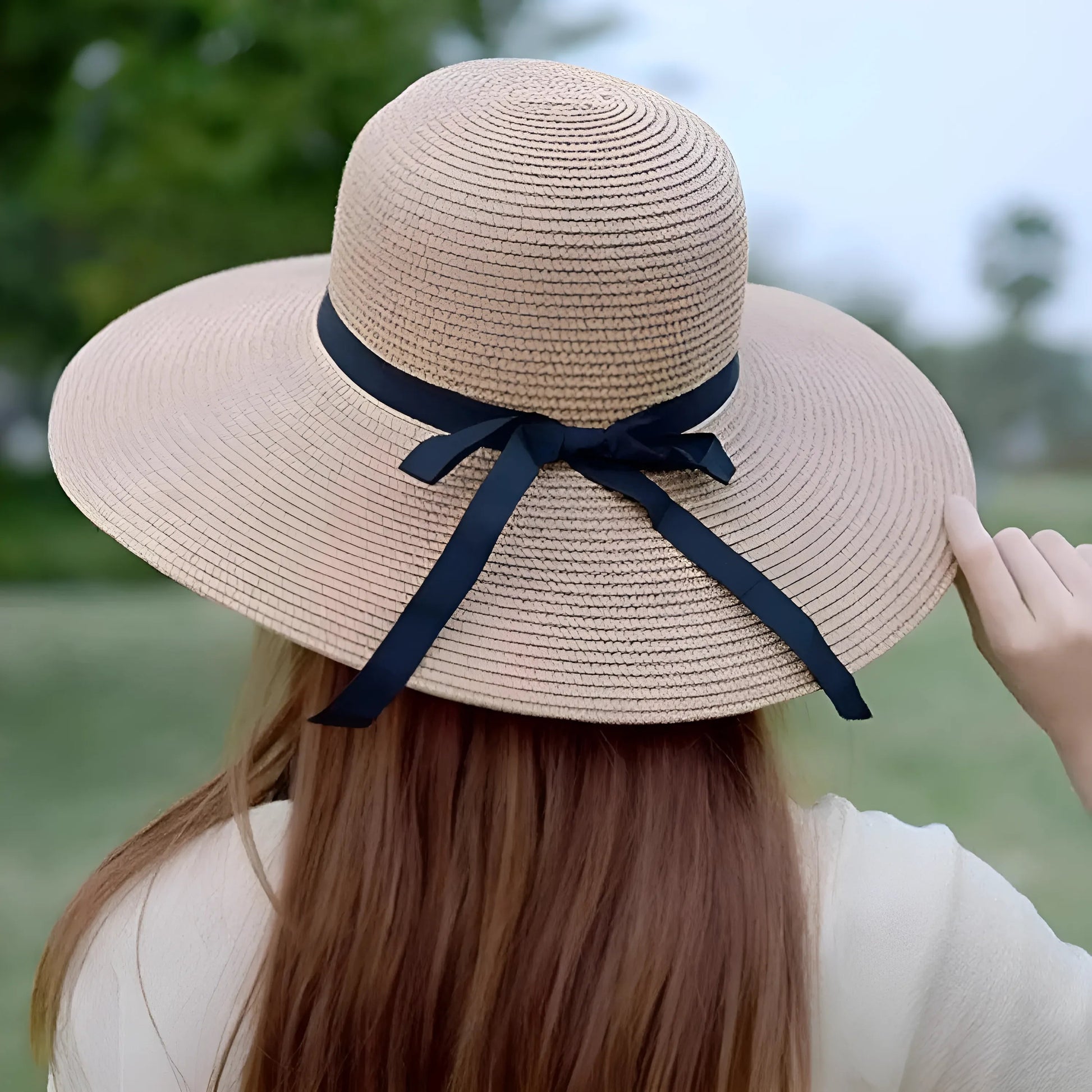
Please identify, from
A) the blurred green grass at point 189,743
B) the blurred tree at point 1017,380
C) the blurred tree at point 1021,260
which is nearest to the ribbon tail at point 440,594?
the blurred green grass at point 189,743

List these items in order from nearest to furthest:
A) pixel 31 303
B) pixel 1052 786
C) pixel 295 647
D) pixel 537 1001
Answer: pixel 537 1001, pixel 295 647, pixel 1052 786, pixel 31 303

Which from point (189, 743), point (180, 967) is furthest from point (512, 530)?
point (189, 743)

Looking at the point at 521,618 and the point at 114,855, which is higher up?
the point at 521,618

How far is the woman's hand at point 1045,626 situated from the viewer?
84 centimetres

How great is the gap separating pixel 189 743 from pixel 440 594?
2121 millimetres

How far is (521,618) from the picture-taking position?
82 centimetres

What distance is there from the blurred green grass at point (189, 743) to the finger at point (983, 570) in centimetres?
114

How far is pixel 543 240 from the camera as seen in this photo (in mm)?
784

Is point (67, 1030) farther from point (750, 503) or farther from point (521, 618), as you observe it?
point (750, 503)

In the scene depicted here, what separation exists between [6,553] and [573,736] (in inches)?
117

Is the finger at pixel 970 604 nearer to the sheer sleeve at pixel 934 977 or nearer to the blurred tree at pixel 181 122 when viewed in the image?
the sheer sleeve at pixel 934 977

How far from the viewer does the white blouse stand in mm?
769

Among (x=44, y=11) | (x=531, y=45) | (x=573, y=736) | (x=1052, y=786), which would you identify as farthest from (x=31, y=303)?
(x=1052, y=786)

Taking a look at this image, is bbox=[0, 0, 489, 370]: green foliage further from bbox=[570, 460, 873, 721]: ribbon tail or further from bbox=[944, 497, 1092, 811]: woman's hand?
bbox=[944, 497, 1092, 811]: woman's hand
